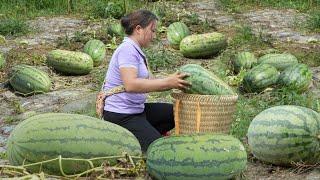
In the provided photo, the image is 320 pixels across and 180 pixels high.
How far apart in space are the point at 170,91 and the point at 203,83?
2507 mm

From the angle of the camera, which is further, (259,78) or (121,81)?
(259,78)

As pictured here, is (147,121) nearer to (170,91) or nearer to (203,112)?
(203,112)

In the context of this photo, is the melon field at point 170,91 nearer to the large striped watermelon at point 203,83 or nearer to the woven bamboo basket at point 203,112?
the large striped watermelon at point 203,83

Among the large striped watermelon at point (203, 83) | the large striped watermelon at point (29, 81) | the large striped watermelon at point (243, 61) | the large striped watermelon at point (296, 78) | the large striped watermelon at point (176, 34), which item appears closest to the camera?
the large striped watermelon at point (203, 83)

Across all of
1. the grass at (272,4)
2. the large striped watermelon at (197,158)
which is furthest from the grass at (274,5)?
the large striped watermelon at (197,158)

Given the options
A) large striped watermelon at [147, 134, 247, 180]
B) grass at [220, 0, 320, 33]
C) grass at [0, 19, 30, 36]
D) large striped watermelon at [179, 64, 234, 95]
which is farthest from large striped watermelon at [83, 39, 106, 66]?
large striped watermelon at [147, 134, 247, 180]

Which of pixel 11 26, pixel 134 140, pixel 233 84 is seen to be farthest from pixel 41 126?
pixel 11 26

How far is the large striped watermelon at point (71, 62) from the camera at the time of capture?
867 centimetres

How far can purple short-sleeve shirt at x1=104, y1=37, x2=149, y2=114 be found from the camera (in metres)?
5.16

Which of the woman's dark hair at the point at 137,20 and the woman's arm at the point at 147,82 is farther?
the woman's dark hair at the point at 137,20

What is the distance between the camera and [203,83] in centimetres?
513

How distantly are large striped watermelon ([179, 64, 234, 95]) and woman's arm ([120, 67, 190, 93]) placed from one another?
96 millimetres

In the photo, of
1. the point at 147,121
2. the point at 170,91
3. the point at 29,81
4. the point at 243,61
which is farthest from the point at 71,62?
the point at 147,121

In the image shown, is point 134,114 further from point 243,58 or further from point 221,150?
point 243,58
